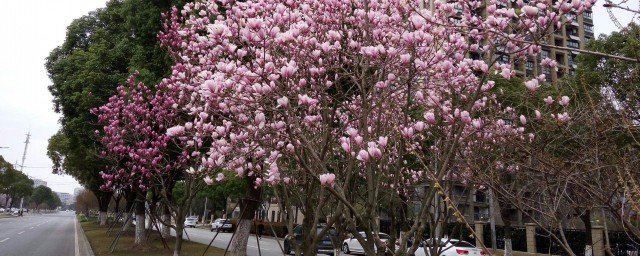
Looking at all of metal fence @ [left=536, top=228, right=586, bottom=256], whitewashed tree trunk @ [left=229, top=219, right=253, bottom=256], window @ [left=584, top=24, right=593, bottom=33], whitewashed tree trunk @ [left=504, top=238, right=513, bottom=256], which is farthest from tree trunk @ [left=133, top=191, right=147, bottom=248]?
window @ [left=584, top=24, right=593, bottom=33]

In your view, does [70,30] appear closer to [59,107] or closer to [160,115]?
[59,107]

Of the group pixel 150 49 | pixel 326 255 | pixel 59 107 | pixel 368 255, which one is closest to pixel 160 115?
pixel 150 49

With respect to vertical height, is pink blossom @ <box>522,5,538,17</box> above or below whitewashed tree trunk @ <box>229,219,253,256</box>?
above

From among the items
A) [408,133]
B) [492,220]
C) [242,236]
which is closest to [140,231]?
[242,236]

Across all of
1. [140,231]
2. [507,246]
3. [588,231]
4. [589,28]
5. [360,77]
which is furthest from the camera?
[589,28]

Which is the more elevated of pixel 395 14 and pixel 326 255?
pixel 395 14

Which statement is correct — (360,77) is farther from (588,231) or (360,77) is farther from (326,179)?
(588,231)

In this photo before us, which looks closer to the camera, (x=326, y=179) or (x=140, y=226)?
(x=326, y=179)

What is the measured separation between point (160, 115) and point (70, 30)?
1037 centimetres

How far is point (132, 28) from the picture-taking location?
13383mm

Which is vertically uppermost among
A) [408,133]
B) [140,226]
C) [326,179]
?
[408,133]

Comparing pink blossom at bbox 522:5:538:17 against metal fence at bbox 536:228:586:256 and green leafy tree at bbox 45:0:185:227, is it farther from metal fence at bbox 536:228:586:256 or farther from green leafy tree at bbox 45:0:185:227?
metal fence at bbox 536:228:586:256

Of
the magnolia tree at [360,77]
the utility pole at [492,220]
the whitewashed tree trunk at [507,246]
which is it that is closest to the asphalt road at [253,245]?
the utility pole at [492,220]

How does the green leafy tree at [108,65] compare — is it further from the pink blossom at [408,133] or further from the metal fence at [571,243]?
the metal fence at [571,243]
